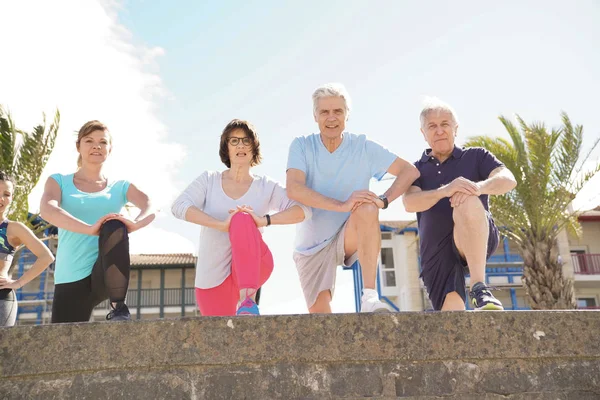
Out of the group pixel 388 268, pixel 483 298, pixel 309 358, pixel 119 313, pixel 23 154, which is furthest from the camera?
pixel 388 268

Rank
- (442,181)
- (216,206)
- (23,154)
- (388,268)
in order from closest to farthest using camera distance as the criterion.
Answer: (216,206), (442,181), (23,154), (388,268)

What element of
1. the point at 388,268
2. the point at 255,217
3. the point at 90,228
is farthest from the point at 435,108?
the point at 388,268

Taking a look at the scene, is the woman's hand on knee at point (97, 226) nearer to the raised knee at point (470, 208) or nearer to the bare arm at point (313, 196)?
the bare arm at point (313, 196)

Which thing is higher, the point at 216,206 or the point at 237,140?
the point at 237,140

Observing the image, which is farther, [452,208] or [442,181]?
[442,181]

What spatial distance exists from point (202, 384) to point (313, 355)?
1.70ft

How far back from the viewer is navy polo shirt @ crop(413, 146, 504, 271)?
157 inches

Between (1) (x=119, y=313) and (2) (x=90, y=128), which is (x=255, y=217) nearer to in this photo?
(1) (x=119, y=313)

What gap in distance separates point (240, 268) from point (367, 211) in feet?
2.80

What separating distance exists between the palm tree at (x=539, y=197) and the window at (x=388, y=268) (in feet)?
49.8

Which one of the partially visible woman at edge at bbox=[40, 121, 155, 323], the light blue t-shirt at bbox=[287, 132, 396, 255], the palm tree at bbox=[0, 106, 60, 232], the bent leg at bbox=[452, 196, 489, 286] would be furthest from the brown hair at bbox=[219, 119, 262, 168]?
the palm tree at bbox=[0, 106, 60, 232]

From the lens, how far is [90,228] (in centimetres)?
354

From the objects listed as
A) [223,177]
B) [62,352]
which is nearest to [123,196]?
[223,177]

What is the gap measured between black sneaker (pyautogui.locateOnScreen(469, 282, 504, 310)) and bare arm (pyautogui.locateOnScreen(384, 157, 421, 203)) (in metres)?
0.78
